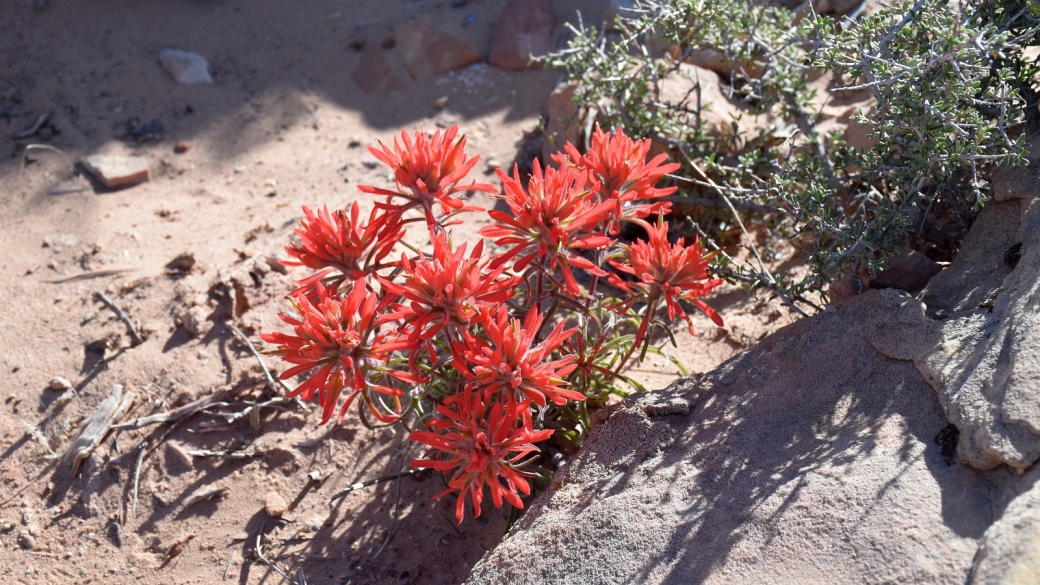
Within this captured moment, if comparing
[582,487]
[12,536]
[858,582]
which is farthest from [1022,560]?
[12,536]

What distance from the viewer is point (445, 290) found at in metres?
1.75

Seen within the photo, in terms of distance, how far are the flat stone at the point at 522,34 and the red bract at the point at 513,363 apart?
3.23 m

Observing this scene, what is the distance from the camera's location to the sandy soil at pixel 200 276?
255 centimetres

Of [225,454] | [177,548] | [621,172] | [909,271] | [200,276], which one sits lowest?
[177,548]

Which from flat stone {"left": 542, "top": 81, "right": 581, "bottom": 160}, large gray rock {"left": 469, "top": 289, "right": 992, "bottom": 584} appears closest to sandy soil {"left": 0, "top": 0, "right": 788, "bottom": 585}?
flat stone {"left": 542, "top": 81, "right": 581, "bottom": 160}

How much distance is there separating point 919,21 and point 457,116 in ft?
9.29

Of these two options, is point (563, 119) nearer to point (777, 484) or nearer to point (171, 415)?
point (171, 415)

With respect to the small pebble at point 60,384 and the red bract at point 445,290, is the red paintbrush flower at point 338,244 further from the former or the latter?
the small pebble at point 60,384

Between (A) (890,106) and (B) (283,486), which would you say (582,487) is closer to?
(B) (283,486)

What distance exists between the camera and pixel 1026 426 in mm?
1525

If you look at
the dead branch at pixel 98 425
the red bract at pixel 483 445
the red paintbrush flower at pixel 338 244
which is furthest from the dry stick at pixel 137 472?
the red bract at pixel 483 445

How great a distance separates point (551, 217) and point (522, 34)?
10.7 ft

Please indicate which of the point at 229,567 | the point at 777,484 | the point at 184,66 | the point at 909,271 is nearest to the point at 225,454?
the point at 229,567

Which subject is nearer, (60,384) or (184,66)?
(60,384)
